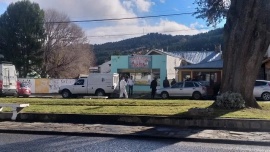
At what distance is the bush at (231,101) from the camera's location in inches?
561

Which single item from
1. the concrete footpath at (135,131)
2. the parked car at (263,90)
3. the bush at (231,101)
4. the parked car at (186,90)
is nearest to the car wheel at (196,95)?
the parked car at (186,90)

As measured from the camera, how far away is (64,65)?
5753 cm

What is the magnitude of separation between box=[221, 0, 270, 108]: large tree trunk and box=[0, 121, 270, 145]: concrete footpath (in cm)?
418

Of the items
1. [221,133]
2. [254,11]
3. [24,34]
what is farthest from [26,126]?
[24,34]

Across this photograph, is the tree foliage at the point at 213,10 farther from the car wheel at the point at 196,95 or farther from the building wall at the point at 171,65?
the building wall at the point at 171,65

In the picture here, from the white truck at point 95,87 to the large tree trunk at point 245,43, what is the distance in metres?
16.7

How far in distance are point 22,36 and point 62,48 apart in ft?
25.5

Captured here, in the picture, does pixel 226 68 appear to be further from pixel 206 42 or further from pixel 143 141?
pixel 206 42

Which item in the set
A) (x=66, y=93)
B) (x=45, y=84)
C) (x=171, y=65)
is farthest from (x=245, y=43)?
(x=45, y=84)

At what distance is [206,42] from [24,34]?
3941cm

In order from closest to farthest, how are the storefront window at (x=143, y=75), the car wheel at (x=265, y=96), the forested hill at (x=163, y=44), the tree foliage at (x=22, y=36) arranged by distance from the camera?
the car wheel at (x=265, y=96)
the storefront window at (x=143, y=75)
the tree foliage at (x=22, y=36)
the forested hill at (x=163, y=44)

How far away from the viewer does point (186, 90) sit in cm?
2912

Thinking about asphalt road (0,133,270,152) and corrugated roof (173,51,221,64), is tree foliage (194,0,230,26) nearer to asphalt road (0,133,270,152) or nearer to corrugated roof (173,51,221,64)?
asphalt road (0,133,270,152)

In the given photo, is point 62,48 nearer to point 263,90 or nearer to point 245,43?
point 263,90
